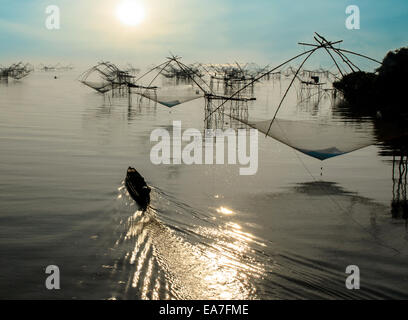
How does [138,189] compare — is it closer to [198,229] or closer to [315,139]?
[198,229]

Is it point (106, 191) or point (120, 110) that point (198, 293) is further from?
point (120, 110)

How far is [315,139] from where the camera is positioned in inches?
306

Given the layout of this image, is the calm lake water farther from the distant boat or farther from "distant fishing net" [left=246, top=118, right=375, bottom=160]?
"distant fishing net" [left=246, top=118, right=375, bottom=160]

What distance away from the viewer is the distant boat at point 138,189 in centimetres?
621

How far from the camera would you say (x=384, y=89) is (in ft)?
63.2

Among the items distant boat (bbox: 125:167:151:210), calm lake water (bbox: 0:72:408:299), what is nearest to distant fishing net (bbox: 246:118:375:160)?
calm lake water (bbox: 0:72:408:299)

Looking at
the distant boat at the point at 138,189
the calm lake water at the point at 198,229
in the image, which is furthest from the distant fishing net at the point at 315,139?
the distant boat at the point at 138,189

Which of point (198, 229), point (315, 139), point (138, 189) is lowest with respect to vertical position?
point (198, 229)

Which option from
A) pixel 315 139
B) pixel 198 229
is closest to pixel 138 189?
pixel 198 229

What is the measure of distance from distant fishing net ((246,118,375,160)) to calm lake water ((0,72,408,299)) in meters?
0.74

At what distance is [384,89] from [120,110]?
12016mm

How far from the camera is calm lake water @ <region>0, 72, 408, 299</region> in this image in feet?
13.2

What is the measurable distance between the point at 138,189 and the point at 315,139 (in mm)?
3334
